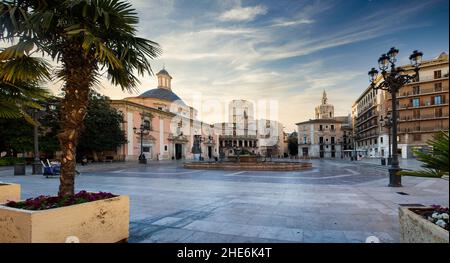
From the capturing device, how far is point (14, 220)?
3.29 meters

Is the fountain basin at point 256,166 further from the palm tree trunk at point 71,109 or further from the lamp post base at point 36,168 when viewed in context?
the palm tree trunk at point 71,109

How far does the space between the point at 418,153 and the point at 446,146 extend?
1.28ft

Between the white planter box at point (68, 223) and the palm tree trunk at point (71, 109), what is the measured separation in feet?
2.62

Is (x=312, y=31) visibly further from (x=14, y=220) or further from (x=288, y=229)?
(x=14, y=220)

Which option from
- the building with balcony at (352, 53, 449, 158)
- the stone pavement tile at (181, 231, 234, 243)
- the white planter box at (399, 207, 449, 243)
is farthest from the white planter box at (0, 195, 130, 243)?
the building with balcony at (352, 53, 449, 158)

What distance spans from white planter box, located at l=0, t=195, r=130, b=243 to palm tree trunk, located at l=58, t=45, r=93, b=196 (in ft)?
2.62

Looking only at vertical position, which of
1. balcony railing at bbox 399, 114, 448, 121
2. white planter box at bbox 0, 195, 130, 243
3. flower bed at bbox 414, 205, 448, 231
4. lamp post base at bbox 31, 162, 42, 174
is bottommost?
lamp post base at bbox 31, 162, 42, 174

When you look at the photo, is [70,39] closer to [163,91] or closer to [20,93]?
[20,93]

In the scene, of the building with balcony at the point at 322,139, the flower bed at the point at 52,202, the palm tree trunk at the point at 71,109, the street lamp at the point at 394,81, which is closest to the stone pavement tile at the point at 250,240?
the flower bed at the point at 52,202

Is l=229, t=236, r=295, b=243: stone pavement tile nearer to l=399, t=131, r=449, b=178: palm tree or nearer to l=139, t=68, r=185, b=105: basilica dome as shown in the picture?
l=399, t=131, r=449, b=178: palm tree

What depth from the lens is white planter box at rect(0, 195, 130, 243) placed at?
3.15m

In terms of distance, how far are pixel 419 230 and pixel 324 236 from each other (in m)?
1.90

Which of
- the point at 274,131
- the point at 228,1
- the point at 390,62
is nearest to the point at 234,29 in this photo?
the point at 228,1

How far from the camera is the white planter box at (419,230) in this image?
230 centimetres
